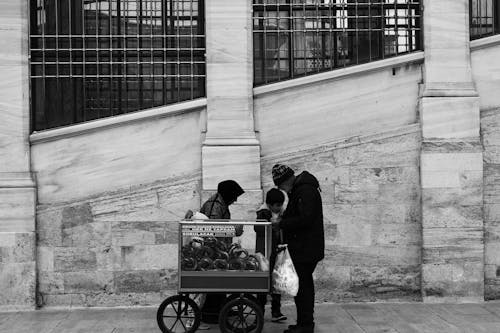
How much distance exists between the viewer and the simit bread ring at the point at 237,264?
6.87 meters

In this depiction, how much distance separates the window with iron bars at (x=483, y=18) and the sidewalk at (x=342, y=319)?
3637 millimetres

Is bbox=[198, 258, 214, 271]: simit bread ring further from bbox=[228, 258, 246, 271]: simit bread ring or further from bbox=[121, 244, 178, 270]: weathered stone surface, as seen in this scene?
bbox=[121, 244, 178, 270]: weathered stone surface

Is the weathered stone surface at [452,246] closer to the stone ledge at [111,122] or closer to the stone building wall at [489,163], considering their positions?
the stone building wall at [489,163]

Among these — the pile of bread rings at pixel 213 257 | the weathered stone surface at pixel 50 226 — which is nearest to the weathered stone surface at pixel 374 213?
the pile of bread rings at pixel 213 257

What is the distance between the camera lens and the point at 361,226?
903 centimetres

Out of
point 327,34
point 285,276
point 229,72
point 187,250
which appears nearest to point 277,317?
point 285,276

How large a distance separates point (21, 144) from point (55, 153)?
433 mm

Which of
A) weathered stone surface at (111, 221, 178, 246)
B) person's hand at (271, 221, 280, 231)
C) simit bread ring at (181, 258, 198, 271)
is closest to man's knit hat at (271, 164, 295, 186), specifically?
person's hand at (271, 221, 280, 231)

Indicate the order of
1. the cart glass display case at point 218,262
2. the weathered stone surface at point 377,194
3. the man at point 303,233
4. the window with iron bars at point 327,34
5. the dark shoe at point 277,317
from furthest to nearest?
the window with iron bars at point 327,34 → the weathered stone surface at point 377,194 → the dark shoe at point 277,317 → the man at point 303,233 → the cart glass display case at point 218,262

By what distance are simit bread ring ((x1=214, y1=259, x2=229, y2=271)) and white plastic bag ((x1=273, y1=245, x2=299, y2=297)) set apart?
1.63 ft

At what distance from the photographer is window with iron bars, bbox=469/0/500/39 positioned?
9531 millimetres

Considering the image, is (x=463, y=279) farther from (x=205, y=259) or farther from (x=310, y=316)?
(x=205, y=259)

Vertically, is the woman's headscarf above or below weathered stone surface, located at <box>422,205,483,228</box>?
above

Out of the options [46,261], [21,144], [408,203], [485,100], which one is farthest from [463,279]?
[21,144]
